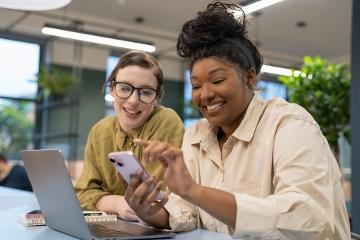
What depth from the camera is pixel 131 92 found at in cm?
181

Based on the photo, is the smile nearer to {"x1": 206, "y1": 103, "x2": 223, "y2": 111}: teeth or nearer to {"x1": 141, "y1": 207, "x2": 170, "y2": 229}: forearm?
{"x1": 206, "y1": 103, "x2": 223, "y2": 111}: teeth

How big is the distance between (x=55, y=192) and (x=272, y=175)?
60 cm

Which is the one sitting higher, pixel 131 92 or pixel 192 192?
pixel 131 92

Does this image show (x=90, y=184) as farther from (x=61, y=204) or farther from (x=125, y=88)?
(x=61, y=204)

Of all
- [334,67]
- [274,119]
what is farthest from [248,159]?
[334,67]

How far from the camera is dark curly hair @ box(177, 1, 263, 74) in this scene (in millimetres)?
1343

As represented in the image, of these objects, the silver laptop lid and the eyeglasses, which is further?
the eyeglasses

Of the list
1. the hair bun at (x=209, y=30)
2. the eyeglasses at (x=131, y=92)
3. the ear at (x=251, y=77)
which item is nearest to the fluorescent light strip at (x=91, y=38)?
the eyeglasses at (x=131, y=92)

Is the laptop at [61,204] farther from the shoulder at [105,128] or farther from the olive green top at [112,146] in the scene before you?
the shoulder at [105,128]

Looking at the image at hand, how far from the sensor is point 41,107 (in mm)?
8273

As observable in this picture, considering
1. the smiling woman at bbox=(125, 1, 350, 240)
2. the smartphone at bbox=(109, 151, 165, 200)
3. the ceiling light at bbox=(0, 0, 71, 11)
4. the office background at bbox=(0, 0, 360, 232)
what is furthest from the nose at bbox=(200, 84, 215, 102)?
the office background at bbox=(0, 0, 360, 232)

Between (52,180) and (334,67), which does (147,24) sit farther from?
(52,180)

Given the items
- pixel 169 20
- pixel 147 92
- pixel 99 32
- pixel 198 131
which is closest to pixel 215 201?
pixel 198 131

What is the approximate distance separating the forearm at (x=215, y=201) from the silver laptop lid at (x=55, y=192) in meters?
0.28
